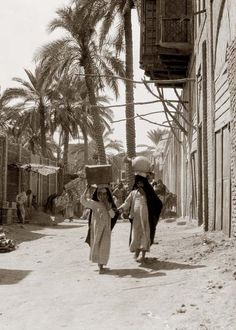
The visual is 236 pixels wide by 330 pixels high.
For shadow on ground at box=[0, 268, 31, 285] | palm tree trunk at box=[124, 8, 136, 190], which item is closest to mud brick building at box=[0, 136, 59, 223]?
palm tree trunk at box=[124, 8, 136, 190]

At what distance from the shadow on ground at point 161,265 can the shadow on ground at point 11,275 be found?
73.3 inches

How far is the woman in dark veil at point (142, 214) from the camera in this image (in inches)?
316

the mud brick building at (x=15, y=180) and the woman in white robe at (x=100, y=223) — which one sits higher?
the mud brick building at (x=15, y=180)

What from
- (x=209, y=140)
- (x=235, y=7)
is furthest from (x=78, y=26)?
(x=235, y=7)

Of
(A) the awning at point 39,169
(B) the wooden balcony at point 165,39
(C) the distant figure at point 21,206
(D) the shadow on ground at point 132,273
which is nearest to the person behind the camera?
(D) the shadow on ground at point 132,273

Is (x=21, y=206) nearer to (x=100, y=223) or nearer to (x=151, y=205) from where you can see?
(x=151, y=205)

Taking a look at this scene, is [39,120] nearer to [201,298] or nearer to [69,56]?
[69,56]

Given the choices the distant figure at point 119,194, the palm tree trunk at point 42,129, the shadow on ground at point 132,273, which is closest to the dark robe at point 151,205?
the shadow on ground at point 132,273

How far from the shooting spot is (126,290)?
6.25 meters

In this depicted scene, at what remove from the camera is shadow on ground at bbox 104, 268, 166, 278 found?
7.19m

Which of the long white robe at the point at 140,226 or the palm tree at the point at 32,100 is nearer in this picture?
the long white robe at the point at 140,226

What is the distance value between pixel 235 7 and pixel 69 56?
601 inches

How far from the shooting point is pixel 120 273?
748 cm

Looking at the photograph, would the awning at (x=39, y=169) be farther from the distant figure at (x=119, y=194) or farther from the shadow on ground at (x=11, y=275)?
the shadow on ground at (x=11, y=275)
